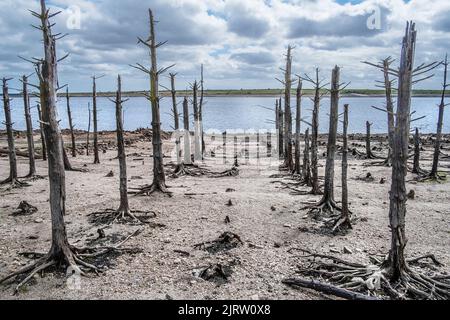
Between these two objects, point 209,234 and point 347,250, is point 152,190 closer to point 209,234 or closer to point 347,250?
point 209,234

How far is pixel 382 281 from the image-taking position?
799 cm

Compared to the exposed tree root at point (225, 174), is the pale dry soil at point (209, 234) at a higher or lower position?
higher

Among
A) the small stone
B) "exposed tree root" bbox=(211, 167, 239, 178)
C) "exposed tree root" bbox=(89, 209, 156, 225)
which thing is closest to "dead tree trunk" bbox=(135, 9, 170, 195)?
"exposed tree root" bbox=(89, 209, 156, 225)

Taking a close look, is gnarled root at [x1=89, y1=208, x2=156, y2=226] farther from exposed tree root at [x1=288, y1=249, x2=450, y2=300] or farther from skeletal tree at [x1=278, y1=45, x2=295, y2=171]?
skeletal tree at [x1=278, y1=45, x2=295, y2=171]

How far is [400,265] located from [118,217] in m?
8.65

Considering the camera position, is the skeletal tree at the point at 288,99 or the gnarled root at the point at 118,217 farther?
the skeletal tree at the point at 288,99

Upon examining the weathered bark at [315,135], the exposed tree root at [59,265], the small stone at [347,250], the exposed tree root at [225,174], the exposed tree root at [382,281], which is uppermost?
the weathered bark at [315,135]

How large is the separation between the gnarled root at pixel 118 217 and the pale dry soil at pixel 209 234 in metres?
0.35

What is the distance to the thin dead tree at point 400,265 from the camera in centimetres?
749

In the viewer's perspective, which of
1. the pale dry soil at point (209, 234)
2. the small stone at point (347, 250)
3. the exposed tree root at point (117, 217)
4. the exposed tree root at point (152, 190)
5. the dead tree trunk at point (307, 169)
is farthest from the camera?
the dead tree trunk at point (307, 169)

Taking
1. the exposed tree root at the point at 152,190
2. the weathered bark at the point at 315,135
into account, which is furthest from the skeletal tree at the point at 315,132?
the exposed tree root at the point at 152,190

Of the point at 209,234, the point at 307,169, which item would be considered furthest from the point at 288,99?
the point at 209,234

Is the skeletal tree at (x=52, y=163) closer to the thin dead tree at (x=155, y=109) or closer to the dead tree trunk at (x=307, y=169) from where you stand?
the thin dead tree at (x=155, y=109)
